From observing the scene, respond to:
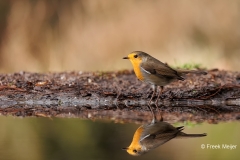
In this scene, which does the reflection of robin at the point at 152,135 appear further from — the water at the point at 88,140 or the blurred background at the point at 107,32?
the blurred background at the point at 107,32

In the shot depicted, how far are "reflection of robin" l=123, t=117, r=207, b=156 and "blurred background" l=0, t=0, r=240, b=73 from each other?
181 inches

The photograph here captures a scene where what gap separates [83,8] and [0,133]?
5114 millimetres

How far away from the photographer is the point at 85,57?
368 inches

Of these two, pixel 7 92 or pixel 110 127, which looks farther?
pixel 7 92

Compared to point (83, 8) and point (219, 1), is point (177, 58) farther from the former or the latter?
point (83, 8)

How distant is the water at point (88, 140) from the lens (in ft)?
11.9

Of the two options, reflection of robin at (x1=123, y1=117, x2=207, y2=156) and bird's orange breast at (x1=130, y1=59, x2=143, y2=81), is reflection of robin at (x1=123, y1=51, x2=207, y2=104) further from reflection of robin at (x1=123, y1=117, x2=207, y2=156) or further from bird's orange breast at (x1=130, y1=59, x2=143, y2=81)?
reflection of robin at (x1=123, y1=117, x2=207, y2=156)

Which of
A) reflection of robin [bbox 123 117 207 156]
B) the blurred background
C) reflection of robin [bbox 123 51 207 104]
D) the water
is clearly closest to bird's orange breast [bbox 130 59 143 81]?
reflection of robin [bbox 123 51 207 104]

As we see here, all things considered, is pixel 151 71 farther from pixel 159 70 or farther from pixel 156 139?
pixel 156 139

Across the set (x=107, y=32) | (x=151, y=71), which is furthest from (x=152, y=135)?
(x=107, y=32)

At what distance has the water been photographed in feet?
11.9

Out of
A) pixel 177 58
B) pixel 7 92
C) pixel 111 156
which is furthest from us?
pixel 177 58

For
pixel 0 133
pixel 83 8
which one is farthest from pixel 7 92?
pixel 83 8

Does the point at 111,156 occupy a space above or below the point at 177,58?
below
